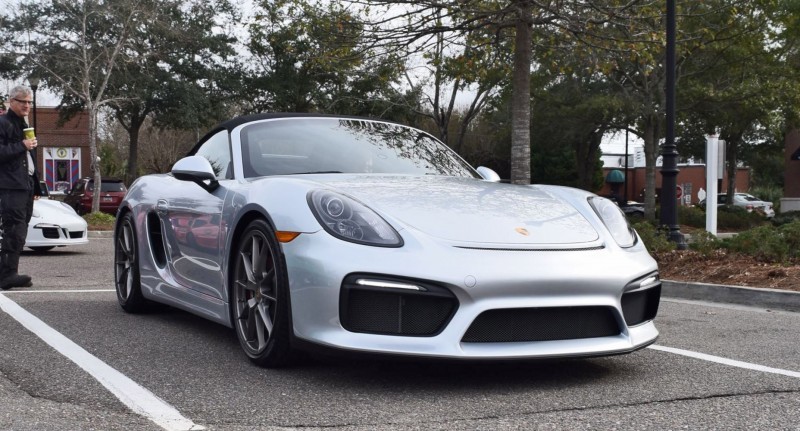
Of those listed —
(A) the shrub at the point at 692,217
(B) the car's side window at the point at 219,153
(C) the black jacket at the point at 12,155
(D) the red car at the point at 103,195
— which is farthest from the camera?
(D) the red car at the point at 103,195

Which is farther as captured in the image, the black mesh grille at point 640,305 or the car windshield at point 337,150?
the car windshield at point 337,150

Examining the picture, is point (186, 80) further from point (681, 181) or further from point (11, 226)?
point (681, 181)

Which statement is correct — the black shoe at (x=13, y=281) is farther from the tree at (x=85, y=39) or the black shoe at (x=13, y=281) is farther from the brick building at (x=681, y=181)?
the brick building at (x=681, y=181)

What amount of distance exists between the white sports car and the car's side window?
7800 millimetres

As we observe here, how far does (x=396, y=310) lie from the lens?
149 inches

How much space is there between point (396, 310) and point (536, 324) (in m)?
0.61

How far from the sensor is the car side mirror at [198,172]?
197 inches

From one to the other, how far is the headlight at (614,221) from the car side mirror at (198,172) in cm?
209

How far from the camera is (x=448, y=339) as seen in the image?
12.3 feet

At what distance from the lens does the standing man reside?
7.85 metres

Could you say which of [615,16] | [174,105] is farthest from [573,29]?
[174,105]

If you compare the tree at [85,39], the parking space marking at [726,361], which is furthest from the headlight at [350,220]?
the tree at [85,39]

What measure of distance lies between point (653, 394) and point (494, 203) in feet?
3.94

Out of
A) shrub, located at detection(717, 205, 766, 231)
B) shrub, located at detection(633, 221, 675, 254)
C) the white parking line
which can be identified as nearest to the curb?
shrub, located at detection(633, 221, 675, 254)
